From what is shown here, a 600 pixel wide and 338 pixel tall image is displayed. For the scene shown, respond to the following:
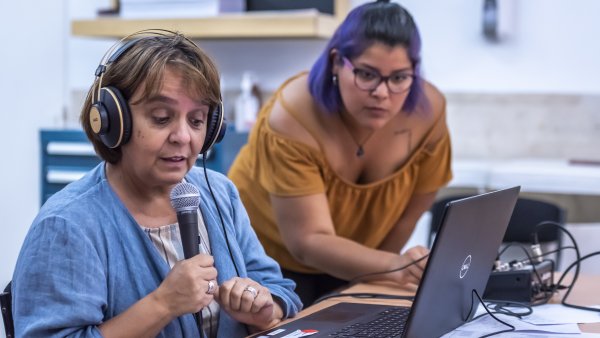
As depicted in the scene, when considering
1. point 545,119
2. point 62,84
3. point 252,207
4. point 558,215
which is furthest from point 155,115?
point 62,84

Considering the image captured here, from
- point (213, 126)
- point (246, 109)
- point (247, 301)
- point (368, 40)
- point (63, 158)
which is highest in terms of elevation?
point (368, 40)

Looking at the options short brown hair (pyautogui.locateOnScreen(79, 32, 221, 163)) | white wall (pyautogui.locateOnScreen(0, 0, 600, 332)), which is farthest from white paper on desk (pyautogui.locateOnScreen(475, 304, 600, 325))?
white wall (pyautogui.locateOnScreen(0, 0, 600, 332))

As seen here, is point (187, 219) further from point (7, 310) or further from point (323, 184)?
point (323, 184)

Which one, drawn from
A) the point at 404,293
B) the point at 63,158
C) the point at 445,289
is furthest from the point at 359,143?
the point at 63,158

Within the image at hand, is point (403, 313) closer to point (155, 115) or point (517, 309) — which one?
point (517, 309)

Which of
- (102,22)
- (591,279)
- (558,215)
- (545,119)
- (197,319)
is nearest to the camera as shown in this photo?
(197,319)

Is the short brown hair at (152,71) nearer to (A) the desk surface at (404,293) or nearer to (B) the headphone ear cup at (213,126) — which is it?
(B) the headphone ear cup at (213,126)

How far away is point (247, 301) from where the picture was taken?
135 cm

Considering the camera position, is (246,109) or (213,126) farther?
(246,109)

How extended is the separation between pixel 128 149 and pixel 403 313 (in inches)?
22.9

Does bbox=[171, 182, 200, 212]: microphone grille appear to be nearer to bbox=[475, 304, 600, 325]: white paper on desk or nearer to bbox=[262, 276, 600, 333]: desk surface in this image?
bbox=[262, 276, 600, 333]: desk surface

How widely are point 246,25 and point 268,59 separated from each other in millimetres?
280

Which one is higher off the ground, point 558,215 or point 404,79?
point 404,79

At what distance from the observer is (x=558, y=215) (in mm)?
2684
